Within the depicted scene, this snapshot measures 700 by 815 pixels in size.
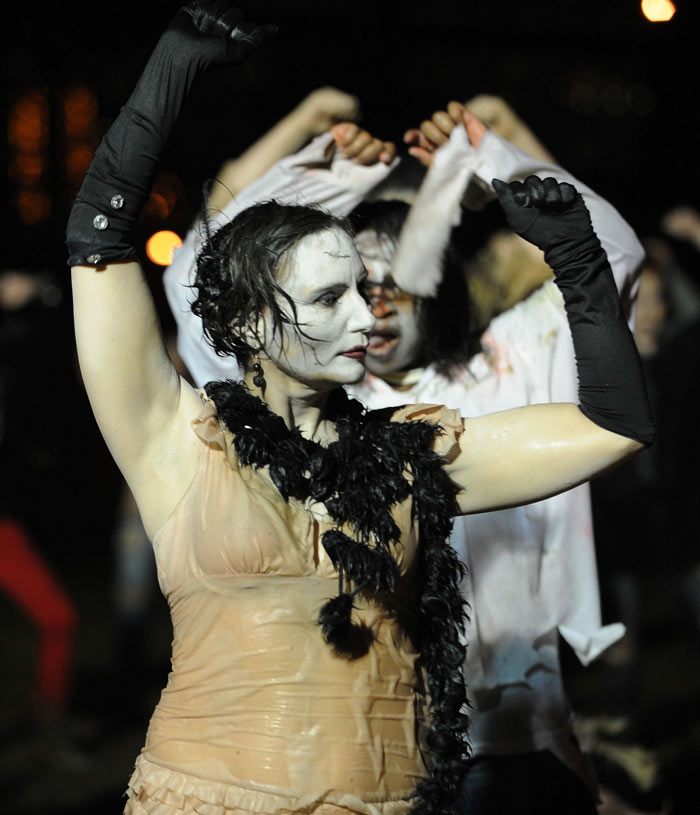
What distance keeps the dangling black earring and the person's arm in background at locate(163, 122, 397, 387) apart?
70 centimetres

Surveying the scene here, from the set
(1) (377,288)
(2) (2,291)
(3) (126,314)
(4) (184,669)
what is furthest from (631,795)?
(2) (2,291)

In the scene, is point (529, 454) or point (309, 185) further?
point (309, 185)

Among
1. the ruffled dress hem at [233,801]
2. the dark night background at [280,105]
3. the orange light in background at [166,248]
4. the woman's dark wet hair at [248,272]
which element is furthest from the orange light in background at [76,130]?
the ruffled dress hem at [233,801]

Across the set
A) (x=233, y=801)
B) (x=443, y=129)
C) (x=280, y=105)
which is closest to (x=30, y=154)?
(x=280, y=105)

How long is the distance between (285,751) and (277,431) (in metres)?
0.49

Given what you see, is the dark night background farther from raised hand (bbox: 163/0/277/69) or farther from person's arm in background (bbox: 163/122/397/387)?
raised hand (bbox: 163/0/277/69)

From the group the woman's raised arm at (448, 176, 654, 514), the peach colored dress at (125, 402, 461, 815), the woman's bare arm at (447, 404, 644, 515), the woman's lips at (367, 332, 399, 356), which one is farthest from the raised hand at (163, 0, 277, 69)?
the woman's lips at (367, 332, 399, 356)

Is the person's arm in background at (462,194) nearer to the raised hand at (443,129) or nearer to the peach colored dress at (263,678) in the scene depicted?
the raised hand at (443,129)

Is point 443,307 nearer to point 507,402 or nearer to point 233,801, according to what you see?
point 507,402

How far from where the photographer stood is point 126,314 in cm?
173

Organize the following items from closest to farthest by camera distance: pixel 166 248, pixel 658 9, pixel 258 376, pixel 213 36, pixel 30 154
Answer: pixel 213 36 → pixel 258 376 → pixel 658 9 → pixel 166 248 → pixel 30 154

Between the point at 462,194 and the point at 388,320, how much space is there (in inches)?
13.0

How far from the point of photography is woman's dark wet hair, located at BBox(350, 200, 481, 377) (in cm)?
264

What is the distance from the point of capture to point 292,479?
178cm
